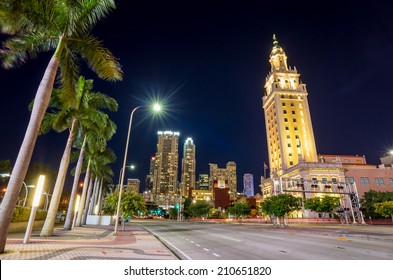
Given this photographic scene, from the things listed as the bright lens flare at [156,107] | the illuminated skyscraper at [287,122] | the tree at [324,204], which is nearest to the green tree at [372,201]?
the tree at [324,204]

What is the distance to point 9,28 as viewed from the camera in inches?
384

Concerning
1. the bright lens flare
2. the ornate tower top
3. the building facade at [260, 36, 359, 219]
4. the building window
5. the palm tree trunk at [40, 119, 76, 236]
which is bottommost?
the palm tree trunk at [40, 119, 76, 236]

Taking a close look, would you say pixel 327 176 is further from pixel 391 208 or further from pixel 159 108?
pixel 159 108

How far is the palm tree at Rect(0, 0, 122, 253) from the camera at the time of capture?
965 cm

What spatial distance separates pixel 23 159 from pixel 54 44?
7.05 metres

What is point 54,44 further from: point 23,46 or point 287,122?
point 287,122

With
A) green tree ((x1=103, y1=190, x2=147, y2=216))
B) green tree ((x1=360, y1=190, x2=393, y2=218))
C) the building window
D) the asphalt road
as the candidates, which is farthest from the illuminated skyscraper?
green tree ((x1=103, y1=190, x2=147, y2=216))

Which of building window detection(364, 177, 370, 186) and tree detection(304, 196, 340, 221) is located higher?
building window detection(364, 177, 370, 186)

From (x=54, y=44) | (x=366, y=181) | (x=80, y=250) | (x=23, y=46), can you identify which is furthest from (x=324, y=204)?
(x=23, y=46)

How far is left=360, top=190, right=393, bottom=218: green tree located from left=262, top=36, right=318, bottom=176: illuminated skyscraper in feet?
77.8

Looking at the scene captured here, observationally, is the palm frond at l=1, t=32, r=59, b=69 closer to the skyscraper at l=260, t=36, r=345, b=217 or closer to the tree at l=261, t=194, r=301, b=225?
the tree at l=261, t=194, r=301, b=225

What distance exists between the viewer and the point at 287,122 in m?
92.4

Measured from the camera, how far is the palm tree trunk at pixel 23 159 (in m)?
8.37
